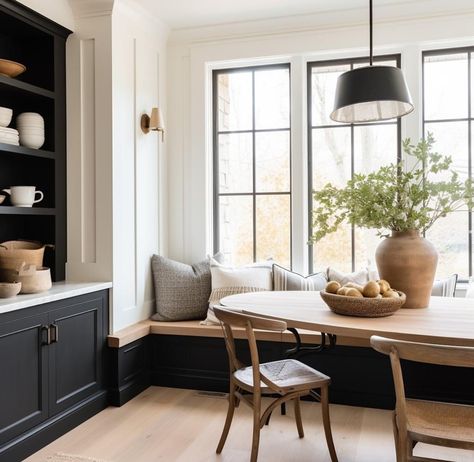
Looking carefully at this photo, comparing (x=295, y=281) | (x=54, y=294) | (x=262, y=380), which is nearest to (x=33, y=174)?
(x=54, y=294)

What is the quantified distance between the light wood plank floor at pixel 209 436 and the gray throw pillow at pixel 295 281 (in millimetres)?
827

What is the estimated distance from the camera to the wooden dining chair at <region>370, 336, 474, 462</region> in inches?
63.8

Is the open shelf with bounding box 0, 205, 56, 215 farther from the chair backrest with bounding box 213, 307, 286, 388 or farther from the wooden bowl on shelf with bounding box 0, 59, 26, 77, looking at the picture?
the chair backrest with bounding box 213, 307, 286, 388

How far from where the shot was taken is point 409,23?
12.1 ft

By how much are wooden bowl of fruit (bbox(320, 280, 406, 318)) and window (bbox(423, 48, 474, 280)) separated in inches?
65.3

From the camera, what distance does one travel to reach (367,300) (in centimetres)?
220

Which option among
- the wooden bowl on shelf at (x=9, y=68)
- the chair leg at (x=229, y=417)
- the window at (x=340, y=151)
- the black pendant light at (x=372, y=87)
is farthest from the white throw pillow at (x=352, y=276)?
the wooden bowl on shelf at (x=9, y=68)

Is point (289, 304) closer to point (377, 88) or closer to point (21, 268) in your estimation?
point (377, 88)

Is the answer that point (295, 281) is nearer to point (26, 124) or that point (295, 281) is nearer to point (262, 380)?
point (262, 380)

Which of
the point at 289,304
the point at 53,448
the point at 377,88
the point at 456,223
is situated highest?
the point at 377,88

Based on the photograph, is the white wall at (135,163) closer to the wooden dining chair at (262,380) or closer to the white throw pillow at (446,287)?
the wooden dining chair at (262,380)

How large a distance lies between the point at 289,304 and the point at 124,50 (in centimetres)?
217

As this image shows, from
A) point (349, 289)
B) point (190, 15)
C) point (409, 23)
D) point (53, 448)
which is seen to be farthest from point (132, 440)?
point (409, 23)

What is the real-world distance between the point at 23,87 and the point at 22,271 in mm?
1113
